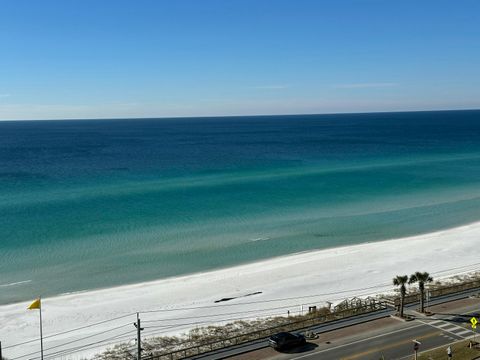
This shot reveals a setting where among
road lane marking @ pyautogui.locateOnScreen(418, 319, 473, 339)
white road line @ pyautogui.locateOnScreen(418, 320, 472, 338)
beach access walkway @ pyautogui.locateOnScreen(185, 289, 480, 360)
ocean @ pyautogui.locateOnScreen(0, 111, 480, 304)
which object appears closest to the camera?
beach access walkway @ pyautogui.locateOnScreen(185, 289, 480, 360)

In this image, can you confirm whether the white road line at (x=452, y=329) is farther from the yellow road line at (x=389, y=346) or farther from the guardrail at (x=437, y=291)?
the guardrail at (x=437, y=291)

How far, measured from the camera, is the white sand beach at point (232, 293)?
101ft

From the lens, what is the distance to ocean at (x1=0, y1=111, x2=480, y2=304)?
44.6 meters

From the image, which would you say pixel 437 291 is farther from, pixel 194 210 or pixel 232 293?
pixel 194 210

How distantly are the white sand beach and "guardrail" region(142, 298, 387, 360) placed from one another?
2.66 meters

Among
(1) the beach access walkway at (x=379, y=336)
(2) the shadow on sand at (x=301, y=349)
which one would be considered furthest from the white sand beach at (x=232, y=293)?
(2) the shadow on sand at (x=301, y=349)

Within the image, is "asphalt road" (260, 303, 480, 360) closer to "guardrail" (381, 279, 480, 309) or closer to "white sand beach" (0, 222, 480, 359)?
"guardrail" (381, 279, 480, 309)

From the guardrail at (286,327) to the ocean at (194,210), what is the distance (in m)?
14.8

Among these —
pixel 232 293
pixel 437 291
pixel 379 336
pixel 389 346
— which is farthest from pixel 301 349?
pixel 437 291

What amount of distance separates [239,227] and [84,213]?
21.7 meters

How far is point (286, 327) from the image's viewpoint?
95.7 ft

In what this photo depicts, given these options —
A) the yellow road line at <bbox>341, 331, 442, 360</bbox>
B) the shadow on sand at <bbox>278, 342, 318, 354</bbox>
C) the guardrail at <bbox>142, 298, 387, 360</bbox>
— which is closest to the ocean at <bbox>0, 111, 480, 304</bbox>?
the guardrail at <bbox>142, 298, 387, 360</bbox>

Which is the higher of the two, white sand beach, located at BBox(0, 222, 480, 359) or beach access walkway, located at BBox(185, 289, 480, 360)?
beach access walkway, located at BBox(185, 289, 480, 360)

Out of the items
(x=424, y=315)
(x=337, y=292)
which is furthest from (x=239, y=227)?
(x=424, y=315)
